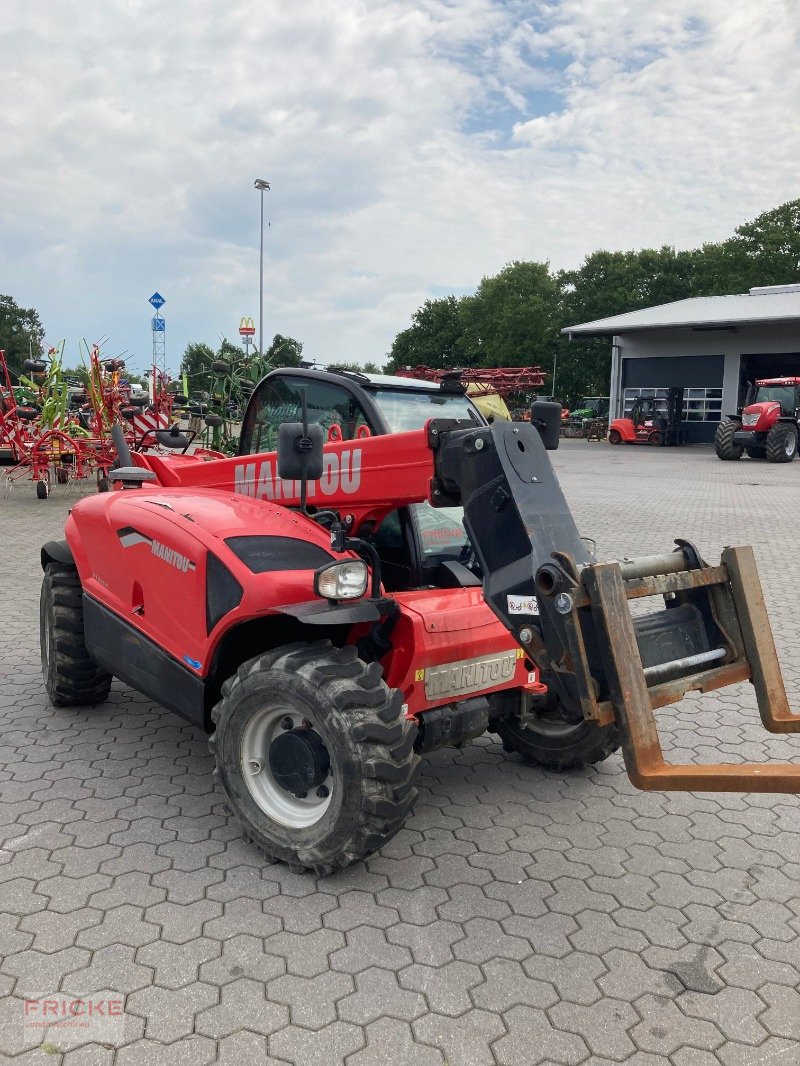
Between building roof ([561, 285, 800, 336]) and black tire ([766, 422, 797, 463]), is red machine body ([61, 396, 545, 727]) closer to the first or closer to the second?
black tire ([766, 422, 797, 463])

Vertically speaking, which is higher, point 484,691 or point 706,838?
point 484,691

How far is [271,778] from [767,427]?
24.9 meters

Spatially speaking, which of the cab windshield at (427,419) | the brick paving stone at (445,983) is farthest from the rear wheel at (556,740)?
the brick paving stone at (445,983)

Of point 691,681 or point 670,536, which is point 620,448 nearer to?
point 670,536

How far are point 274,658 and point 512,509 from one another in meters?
1.05

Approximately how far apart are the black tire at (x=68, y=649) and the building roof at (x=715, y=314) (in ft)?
104

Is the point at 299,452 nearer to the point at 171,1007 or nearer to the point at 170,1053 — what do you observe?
the point at 171,1007

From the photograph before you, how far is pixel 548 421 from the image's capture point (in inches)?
141

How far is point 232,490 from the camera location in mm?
4598

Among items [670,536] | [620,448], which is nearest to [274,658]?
[670,536]

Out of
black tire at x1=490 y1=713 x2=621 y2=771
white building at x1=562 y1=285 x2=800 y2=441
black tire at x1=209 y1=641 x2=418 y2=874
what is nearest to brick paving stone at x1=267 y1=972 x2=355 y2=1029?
black tire at x1=209 y1=641 x2=418 y2=874

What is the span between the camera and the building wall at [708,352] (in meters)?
33.9

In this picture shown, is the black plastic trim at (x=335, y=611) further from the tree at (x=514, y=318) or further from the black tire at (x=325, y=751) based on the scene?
the tree at (x=514, y=318)

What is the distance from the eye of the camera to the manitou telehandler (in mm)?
2846
